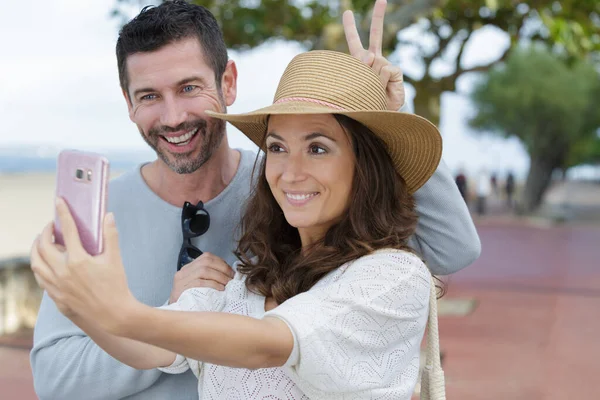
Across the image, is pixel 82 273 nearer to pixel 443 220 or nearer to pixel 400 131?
pixel 400 131

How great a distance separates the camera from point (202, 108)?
2543mm

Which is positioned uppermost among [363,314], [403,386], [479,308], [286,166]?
[286,166]

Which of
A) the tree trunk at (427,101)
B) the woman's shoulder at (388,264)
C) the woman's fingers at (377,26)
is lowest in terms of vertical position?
the tree trunk at (427,101)

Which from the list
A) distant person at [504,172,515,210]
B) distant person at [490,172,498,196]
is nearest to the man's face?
distant person at [504,172,515,210]

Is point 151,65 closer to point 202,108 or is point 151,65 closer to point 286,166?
point 202,108

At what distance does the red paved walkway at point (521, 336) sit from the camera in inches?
296

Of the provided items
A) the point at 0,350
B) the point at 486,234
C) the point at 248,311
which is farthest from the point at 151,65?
the point at 486,234

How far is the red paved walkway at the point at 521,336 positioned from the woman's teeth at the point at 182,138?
17.5 feet

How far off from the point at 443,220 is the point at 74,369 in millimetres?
1181

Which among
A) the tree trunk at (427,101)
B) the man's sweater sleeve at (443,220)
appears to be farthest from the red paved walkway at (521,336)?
the man's sweater sleeve at (443,220)

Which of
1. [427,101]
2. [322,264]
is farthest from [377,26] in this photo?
[427,101]

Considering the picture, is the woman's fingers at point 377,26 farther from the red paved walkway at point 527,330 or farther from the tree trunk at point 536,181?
the tree trunk at point 536,181

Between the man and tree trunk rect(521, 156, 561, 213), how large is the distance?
27.6 meters

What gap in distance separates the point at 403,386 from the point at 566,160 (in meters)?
30.9
